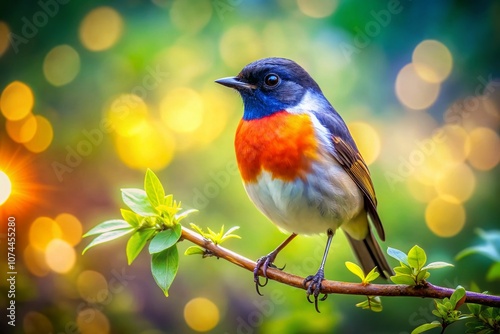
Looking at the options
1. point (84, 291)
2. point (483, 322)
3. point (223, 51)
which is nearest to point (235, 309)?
point (84, 291)

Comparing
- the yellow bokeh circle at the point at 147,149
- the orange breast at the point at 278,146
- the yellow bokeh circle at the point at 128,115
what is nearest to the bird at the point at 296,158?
the orange breast at the point at 278,146

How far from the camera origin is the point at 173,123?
9.27 ft

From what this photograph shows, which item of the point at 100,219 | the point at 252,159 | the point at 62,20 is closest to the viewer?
the point at 252,159

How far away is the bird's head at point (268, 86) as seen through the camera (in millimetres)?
1983

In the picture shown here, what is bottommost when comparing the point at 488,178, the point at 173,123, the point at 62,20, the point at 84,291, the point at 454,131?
the point at 84,291

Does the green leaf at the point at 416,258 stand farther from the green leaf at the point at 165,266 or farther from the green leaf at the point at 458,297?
the green leaf at the point at 165,266

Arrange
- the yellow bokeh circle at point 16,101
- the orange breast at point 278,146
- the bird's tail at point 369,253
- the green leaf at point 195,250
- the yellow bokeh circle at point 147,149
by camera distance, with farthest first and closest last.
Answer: the yellow bokeh circle at point 147,149 < the yellow bokeh circle at point 16,101 < the bird's tail at point 369,253 < the orange breast at point 278,146 < the green leaf at point 195,250

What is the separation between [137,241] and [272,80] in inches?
35.5

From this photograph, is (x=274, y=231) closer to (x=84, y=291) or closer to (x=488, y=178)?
(x=84, y=291)

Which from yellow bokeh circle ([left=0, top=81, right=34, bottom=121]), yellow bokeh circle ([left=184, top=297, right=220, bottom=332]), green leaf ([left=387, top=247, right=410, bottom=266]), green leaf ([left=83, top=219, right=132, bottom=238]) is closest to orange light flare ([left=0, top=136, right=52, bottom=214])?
yellow bokeh circle ([left=0, top=81, right=34, bottom=121])

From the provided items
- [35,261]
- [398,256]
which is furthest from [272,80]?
[35,261]

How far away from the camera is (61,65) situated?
2744mm

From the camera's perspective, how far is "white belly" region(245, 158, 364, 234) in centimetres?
187

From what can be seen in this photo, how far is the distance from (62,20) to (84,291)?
1.33 meters
